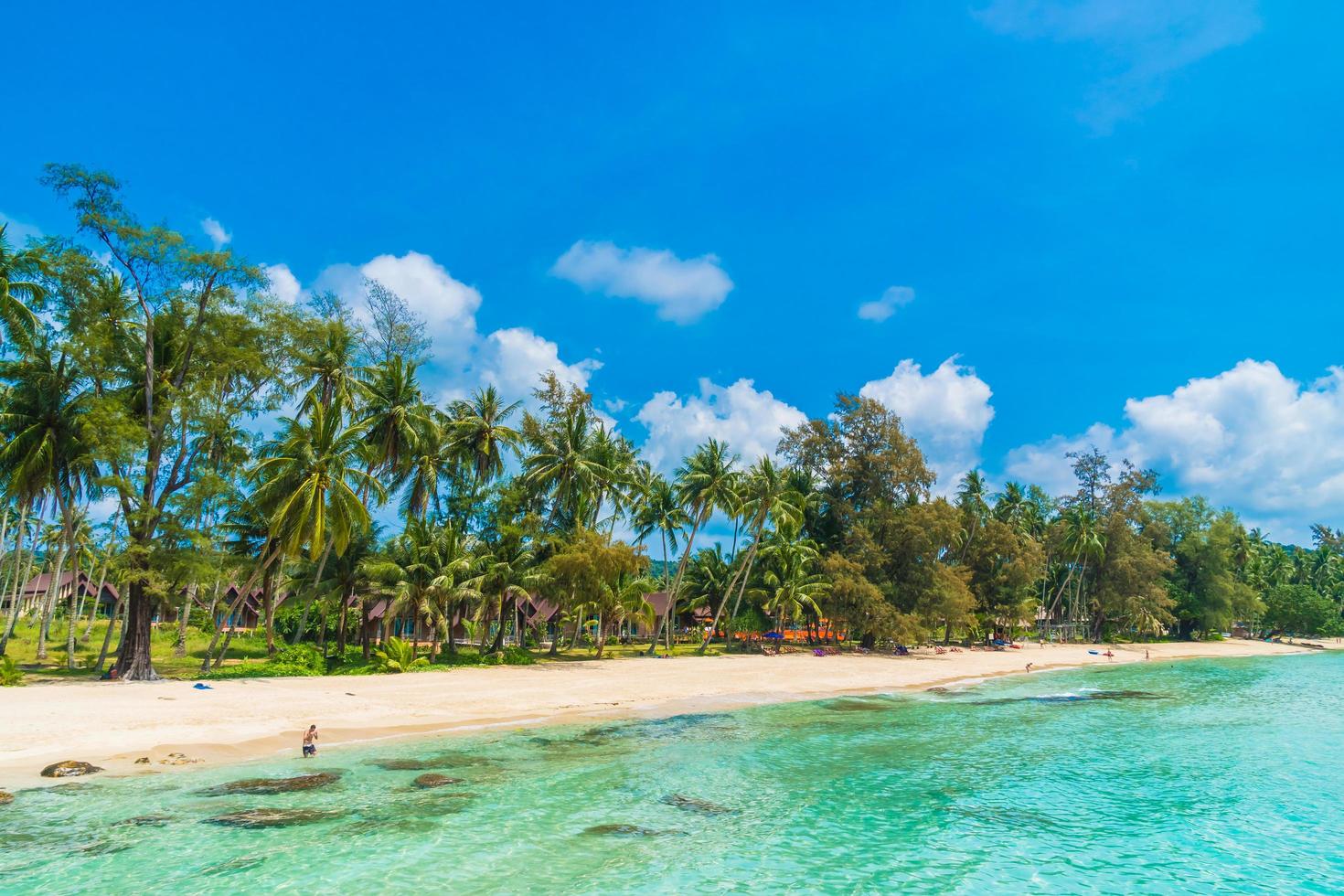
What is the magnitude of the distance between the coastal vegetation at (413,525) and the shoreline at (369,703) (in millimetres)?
3633

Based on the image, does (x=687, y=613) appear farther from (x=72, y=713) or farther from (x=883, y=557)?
(x=72, y=713)

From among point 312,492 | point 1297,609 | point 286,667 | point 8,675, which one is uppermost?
point 312,492

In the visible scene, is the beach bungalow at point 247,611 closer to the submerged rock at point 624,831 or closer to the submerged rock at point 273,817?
the submerged rock at point 273,817

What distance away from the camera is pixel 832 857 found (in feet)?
36.7

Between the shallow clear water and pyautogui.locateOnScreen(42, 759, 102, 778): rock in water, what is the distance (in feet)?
2.26

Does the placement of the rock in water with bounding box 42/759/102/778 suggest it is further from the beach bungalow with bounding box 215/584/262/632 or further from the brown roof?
the brown roof

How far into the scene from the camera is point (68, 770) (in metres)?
13.6

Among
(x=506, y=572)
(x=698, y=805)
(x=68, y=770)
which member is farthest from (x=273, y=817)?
(x=506, y=572)

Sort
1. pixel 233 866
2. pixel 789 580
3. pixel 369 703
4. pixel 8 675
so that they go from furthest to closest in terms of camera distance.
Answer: pixel 789 580 < pixel 369 703 < pixel 8 675 < pixel 233 866

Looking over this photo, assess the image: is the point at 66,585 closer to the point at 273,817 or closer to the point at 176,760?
the point at 176,760

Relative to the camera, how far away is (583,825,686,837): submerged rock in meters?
11.8

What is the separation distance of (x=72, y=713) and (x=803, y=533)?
45.4 metres

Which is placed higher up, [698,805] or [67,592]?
[67,592]

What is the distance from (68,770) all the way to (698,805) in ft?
38.3
